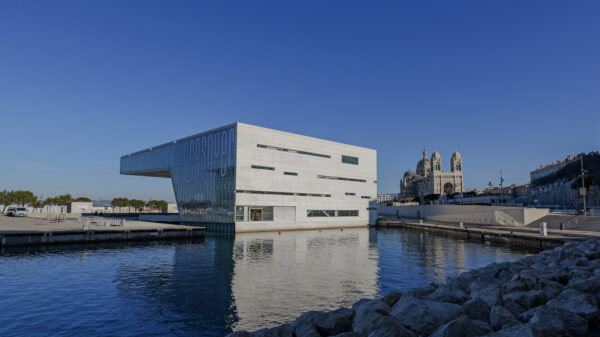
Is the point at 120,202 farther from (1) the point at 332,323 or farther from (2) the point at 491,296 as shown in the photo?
(2) the point at 491,296

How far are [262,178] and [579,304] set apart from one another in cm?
5924

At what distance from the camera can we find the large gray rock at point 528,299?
1146cm

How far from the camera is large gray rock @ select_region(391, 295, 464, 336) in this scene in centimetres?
930

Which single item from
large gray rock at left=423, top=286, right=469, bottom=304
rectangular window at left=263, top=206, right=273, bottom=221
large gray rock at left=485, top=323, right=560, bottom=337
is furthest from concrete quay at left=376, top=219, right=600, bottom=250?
large gray rock at left=485, top=323, right=560, bottom=337

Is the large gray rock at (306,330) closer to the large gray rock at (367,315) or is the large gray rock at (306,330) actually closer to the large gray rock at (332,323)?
the large gray rock at (332,323)

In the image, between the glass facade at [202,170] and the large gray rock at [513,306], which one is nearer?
the large gray rock at [513,306]

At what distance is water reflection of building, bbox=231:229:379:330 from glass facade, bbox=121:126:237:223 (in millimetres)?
26108

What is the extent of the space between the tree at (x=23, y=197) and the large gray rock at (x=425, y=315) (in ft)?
571

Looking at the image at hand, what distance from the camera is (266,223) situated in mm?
67375

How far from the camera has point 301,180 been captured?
241 ft

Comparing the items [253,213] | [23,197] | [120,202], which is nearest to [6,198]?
[23,197]

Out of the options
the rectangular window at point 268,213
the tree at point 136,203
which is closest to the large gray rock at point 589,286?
the rectangular window at point 268,213

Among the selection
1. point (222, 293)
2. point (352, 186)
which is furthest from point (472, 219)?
point (222, 293)

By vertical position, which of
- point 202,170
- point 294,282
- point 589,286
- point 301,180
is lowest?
point 294,282
